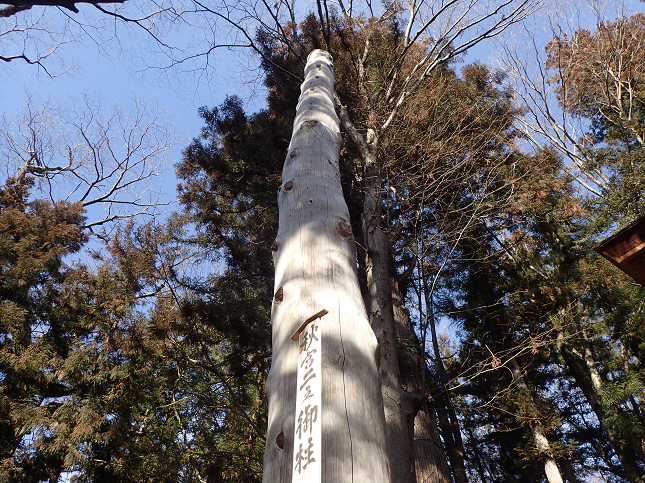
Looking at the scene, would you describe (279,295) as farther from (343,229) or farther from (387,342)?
(387,342)

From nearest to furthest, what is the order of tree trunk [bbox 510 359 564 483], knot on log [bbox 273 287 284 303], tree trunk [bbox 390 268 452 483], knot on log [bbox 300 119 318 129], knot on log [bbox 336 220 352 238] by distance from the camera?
knot on log [bbox 273 287 284 303] < knot on log [bbox 336 220 352 238] < knot on log [bbox 300 119 318 129] < tree trunk [bbox 390 268 452 483] < tree trunk [bbox 510 359 564 483]

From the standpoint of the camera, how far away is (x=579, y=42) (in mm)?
9164

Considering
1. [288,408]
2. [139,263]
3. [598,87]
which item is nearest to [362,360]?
[288,408]

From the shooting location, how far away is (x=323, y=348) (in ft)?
4.63

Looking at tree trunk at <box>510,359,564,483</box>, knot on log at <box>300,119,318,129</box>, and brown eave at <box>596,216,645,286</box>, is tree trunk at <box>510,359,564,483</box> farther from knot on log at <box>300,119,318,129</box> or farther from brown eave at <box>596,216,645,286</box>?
knot on log at <box>300,119,318,129</box>

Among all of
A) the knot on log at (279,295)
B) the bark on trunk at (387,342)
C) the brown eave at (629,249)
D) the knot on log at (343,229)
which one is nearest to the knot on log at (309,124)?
the knot on log at (343,229)

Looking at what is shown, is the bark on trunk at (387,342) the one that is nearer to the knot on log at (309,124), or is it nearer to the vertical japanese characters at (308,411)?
the knot on log at (309,124)

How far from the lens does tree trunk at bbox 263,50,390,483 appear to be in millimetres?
1188

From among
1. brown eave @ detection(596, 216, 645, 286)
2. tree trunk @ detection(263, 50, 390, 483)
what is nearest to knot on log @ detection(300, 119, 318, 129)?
tree trunk @ detection(263, 50, 390, 483)

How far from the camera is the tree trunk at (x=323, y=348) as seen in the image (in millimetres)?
1188

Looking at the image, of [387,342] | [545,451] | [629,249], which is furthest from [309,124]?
[545,451]

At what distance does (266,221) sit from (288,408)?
633cm

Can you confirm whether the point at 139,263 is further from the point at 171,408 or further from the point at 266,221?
the point at 171,408

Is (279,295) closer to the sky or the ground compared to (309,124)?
closer to the ground
